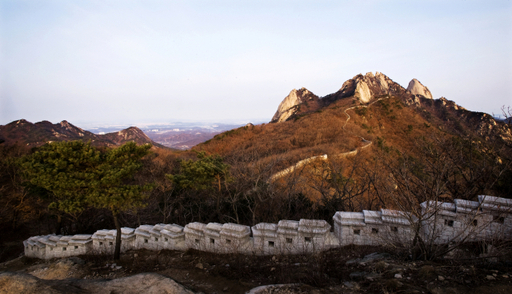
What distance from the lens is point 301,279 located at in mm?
3982

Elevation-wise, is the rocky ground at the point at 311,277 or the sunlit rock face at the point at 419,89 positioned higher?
the sunlit rock face at the point at 419,89

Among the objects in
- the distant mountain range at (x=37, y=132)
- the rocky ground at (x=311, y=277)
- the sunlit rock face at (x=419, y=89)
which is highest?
the sunlit rock face at (x=419, y=89)

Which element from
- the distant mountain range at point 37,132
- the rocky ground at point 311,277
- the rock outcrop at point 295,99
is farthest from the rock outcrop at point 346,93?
the rocky ground at point 311,277

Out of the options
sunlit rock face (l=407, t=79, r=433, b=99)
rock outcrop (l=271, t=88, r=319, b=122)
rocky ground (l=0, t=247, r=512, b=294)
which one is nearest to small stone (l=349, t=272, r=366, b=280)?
rocky ground (l=0, t=247, r=512, b=294)

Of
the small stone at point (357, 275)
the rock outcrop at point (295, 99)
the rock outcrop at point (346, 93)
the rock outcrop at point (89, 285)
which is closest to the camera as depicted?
the rock outcrop at point (89, 285)

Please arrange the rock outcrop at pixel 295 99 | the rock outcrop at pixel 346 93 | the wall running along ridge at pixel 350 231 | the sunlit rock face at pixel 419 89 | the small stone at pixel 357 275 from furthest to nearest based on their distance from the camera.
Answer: the sunlit rock face at pixel 419 89 → the rock outcrop at pixel 295 99 → the rock outcrop at pixel 346 93 → the wall running along ridge at pixel 350 231 → the small stone at pixel 357 275

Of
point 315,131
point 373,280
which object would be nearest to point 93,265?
point 373,280

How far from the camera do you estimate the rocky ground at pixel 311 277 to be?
3.19m

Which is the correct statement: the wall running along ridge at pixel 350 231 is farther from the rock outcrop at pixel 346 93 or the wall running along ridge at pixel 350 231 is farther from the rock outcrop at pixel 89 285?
the rock outcrop at pixel 346 93

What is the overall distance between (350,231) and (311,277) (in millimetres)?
1982

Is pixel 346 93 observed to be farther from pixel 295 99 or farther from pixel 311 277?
pixel 311 277

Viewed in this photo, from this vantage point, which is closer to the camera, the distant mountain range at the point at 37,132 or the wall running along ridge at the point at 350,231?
the wall running along ridge at the point at 350,231

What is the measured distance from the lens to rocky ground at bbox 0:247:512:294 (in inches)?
126

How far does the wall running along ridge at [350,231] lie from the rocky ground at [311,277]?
31 centimetres
